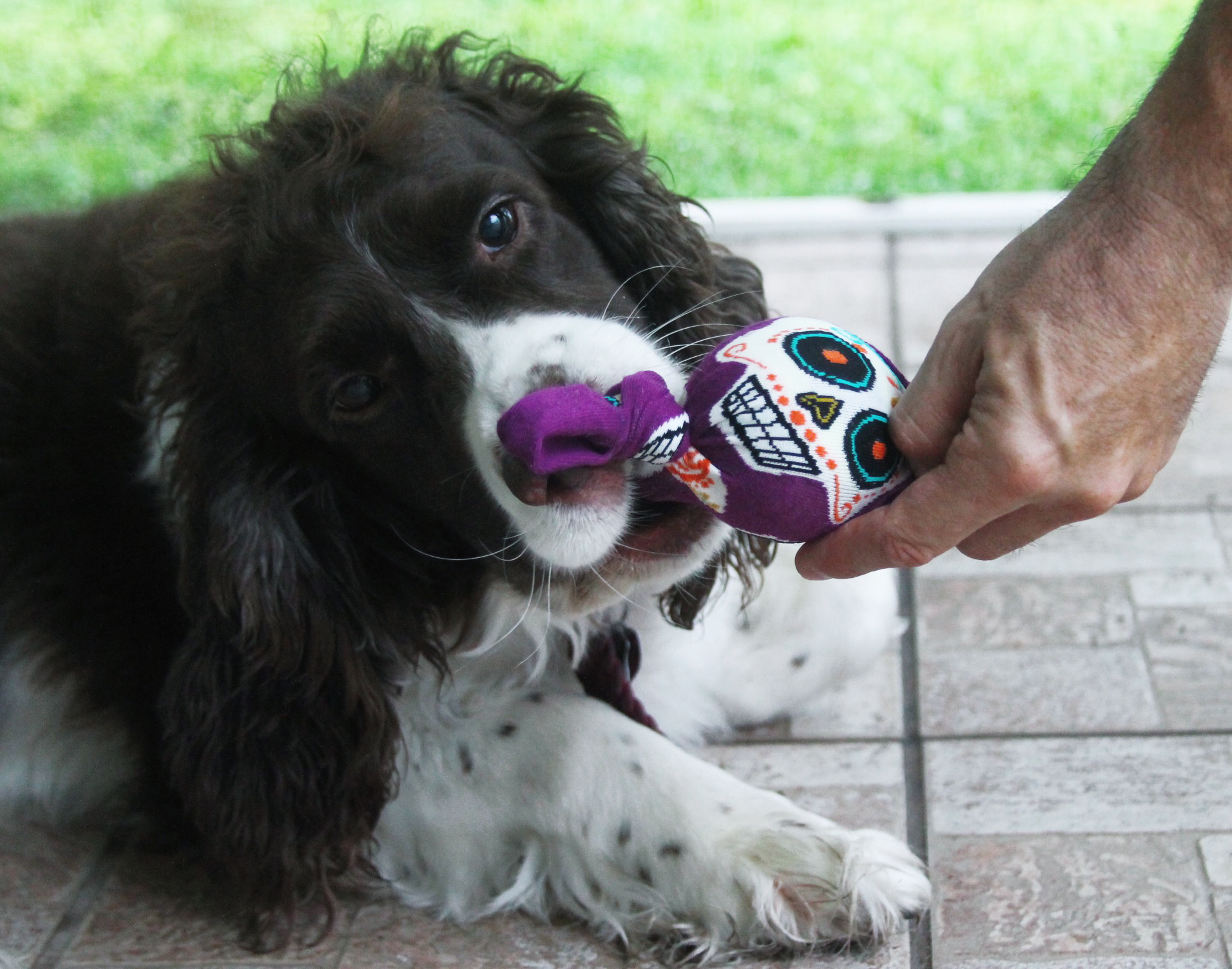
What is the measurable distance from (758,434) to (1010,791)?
3.73 feet

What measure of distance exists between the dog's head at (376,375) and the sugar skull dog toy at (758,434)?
0.12 metres

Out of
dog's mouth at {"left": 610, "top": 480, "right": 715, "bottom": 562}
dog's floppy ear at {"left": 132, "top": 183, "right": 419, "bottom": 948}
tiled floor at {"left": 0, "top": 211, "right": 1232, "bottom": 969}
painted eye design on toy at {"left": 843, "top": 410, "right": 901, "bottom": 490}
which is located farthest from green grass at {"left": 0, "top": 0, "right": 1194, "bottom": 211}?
painted eye design on toy at {"left": 843, "top": 410, "right": 901, "bottom": 490}

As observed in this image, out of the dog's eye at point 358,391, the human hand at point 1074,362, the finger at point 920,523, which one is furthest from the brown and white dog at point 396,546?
the human hand at point 1074,362

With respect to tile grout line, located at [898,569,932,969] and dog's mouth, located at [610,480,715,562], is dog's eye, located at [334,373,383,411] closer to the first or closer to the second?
dog's mouth, located at [610,480,715,562]

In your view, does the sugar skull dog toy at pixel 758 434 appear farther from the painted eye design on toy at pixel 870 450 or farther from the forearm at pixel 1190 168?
the forearm at pixel 1190 168

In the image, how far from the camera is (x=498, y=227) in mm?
2459

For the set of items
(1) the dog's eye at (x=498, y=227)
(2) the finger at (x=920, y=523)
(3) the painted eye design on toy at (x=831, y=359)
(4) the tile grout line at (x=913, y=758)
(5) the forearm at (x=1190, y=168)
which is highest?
(5) the forearm at (x=1190, y=168)

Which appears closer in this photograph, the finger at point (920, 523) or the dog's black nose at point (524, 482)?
the finger at point (920, 523)

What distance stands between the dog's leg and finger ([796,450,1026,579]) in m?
0.66

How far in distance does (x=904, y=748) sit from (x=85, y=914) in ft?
5.50

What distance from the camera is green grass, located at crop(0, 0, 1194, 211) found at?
19.8ft

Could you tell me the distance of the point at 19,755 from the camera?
125 inches

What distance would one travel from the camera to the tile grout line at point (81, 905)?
2.72 m

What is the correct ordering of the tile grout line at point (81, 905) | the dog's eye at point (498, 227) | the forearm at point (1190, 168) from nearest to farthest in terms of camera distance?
1. the forearm at point (1190, 168)
2. the dog's eye at point (498, 227)
3. the tile grout line at point (81, 905)
